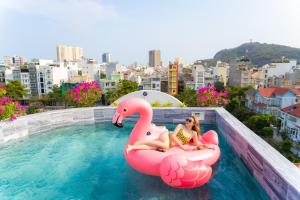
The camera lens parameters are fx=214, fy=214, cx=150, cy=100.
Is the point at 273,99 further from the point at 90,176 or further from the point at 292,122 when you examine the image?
the point at 90,176

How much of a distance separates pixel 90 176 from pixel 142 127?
1.34 m

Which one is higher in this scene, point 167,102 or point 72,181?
point 167,102

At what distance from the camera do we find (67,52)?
91188 millimetres

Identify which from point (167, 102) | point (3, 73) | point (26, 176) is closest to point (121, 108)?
point (26, 176)

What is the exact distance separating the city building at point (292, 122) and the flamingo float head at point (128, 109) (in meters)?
23.1

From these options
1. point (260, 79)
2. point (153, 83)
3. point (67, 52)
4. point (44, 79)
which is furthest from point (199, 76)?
point (67, 52)

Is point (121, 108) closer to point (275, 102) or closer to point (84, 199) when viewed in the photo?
point (84, 199)

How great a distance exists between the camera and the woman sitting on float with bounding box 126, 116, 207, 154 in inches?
138

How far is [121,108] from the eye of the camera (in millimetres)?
3650

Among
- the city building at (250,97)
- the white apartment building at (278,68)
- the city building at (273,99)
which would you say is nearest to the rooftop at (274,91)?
the city building at (273,99)

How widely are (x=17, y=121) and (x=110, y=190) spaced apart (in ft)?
13.5

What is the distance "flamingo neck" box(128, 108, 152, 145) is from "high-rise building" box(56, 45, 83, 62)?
87.4 meters

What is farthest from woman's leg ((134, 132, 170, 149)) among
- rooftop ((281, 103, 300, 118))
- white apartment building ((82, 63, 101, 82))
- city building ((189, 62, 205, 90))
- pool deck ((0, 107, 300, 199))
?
white apartment building ((82, 63, 101, 82))

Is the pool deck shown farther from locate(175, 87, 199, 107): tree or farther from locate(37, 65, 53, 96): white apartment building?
locate(37, 65, 53, 96): white apartment building
